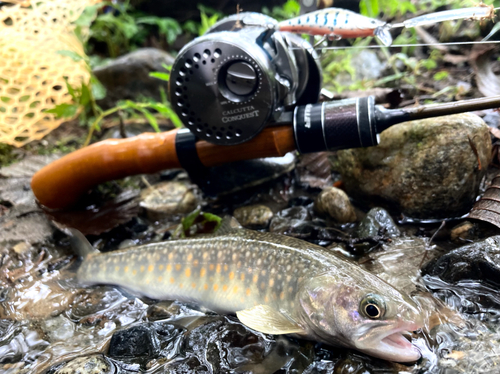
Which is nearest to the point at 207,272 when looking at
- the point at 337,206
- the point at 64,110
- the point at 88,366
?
the point at 88,366

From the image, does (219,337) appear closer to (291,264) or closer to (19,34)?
(291,264)

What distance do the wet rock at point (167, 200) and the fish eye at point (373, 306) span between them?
2.10 metres

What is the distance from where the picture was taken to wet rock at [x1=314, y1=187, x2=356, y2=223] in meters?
2.71

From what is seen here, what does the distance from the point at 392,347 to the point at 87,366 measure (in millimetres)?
1317

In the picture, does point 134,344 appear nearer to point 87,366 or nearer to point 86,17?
point 87,366

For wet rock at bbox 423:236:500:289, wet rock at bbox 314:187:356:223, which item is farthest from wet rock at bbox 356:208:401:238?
wet rock at bbox 423:236:500:289

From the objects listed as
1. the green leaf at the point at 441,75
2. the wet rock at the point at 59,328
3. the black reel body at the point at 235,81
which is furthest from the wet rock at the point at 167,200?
the green leaf at the point at 441,75

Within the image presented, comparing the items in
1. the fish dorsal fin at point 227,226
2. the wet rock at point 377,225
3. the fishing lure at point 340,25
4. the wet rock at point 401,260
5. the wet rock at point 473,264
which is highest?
the fishing lure at point 340,25

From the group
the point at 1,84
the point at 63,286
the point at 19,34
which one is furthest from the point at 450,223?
the point at 19,34

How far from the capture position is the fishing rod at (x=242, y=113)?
7.00 ft

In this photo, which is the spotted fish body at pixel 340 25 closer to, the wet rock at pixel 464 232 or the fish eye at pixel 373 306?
the wet rock at pixel 464 232

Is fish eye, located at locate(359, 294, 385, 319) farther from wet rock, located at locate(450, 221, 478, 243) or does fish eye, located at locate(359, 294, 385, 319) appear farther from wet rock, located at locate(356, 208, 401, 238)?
wet rock, located at locate(450, 221, 478, 243)

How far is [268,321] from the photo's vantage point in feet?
5.54

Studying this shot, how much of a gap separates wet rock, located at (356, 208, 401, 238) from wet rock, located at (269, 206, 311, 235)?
480mm
